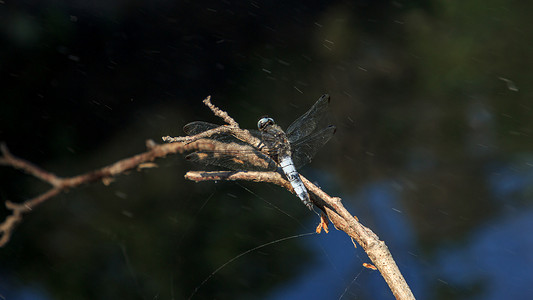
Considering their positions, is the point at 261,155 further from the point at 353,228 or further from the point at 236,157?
the point at 353,228

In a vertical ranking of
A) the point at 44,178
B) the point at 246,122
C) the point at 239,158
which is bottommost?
the point at 246,122

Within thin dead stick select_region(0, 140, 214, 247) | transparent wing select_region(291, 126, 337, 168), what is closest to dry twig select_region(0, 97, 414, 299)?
thin dead stick select_region(0, 140, 214, 247)

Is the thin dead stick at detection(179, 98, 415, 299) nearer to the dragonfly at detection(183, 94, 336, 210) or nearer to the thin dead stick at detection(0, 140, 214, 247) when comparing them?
the dragonfly at detection(183, 94, 336, 210)

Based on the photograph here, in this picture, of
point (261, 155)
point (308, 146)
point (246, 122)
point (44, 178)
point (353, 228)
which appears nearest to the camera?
point (44, 178)

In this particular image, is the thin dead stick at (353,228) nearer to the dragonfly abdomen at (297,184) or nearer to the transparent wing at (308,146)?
the dragonfly abdomen at (297,184)

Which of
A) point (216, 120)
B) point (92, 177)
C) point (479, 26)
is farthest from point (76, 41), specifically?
point (479, 26)

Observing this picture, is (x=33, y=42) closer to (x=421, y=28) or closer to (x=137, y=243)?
(x=137, y=243)

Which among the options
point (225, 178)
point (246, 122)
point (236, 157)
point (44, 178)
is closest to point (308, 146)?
point (236, 157)
